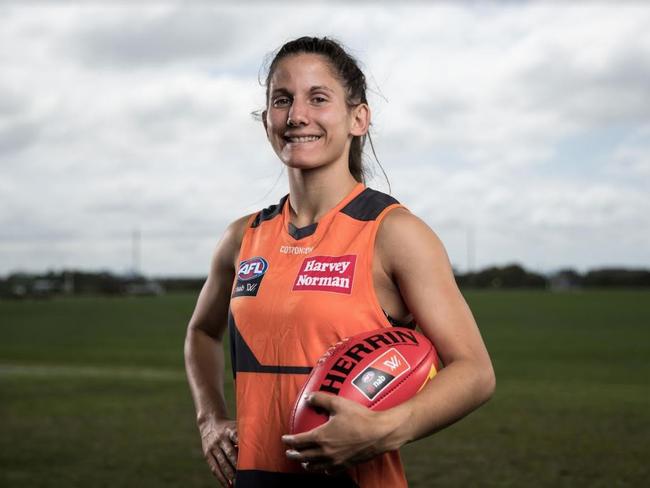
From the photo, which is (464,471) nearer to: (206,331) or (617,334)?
(206,331)

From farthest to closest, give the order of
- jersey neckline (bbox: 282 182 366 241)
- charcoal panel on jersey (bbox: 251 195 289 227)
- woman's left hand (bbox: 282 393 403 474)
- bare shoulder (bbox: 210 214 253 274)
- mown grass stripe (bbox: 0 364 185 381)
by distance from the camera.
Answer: mown grass stripe (bbox: 0 364 185 381), bare shoulder (bbox: 210 214 253 274), charcoal panel on jersey (bbox: 251 195 289 227), jersey neckline (bbox: 282 182 366 241), woman's left hand (bbox: 282 393 403 474)

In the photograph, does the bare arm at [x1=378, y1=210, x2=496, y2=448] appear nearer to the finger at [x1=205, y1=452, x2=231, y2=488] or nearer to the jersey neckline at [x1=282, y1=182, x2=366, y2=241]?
the jersey neckline at [x1=282, y1=182, x2=366, y2=241]

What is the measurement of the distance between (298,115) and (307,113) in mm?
33

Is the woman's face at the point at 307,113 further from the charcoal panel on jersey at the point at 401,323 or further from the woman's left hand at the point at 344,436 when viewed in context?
the woman's left hand at the point at 344,436

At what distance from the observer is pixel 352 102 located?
2705 mm

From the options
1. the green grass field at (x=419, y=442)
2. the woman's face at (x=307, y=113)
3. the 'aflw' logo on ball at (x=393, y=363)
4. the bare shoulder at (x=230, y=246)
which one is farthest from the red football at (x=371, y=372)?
the green grass field at (x=419, y=442)

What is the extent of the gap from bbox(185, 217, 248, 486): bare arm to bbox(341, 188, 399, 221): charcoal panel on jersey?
504 millimetres

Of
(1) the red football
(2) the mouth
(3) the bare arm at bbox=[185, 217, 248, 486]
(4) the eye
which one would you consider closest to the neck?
(2) the mouth

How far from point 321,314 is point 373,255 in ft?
0.78

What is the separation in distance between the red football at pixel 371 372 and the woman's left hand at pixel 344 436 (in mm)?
89

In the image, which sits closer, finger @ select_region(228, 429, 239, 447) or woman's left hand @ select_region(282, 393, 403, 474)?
woman's left hand @ select_region(282, 393, 403, 474)

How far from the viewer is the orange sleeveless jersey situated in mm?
2430

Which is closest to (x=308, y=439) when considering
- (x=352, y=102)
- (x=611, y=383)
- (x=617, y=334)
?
(x=352, y=102)

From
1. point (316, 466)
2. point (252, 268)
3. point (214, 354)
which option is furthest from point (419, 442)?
point (316, 466)
